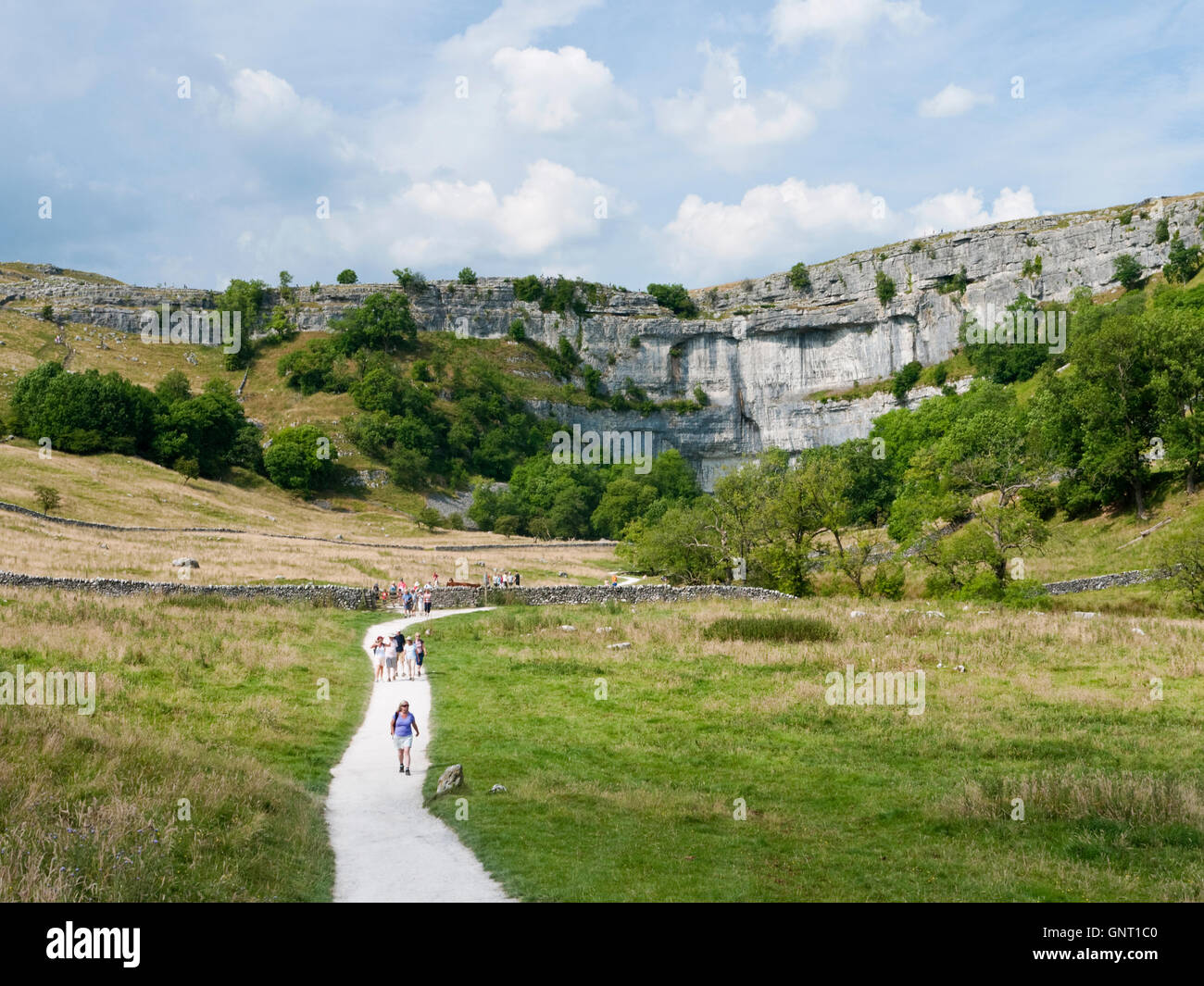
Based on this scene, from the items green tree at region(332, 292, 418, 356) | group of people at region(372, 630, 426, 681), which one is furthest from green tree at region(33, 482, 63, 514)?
green tree at region(332, 292, 418, 356)

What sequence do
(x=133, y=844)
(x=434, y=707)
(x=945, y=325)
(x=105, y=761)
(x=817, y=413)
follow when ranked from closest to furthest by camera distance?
(x=133, y=844), (x=105, y=761), (x=434, y=707), (x=945, y=325), (x=817, y=413)

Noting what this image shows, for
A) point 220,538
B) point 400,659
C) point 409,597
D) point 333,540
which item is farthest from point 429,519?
point 400,659

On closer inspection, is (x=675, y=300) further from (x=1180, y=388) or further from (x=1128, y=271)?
(x=1180, y=388)

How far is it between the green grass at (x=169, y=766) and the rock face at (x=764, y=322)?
122350mm

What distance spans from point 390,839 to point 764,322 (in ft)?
508

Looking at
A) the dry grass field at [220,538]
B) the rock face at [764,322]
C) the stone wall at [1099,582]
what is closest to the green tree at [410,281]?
the rock face at [764,322]

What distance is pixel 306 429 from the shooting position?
104938mm

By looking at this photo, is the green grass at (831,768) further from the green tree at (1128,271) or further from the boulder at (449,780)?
the green tree at (1128,271)

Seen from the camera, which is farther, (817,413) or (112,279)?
(112,279)

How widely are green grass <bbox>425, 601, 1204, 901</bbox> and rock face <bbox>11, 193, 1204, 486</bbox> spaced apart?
116 metres

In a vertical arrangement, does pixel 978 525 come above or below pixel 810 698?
above
